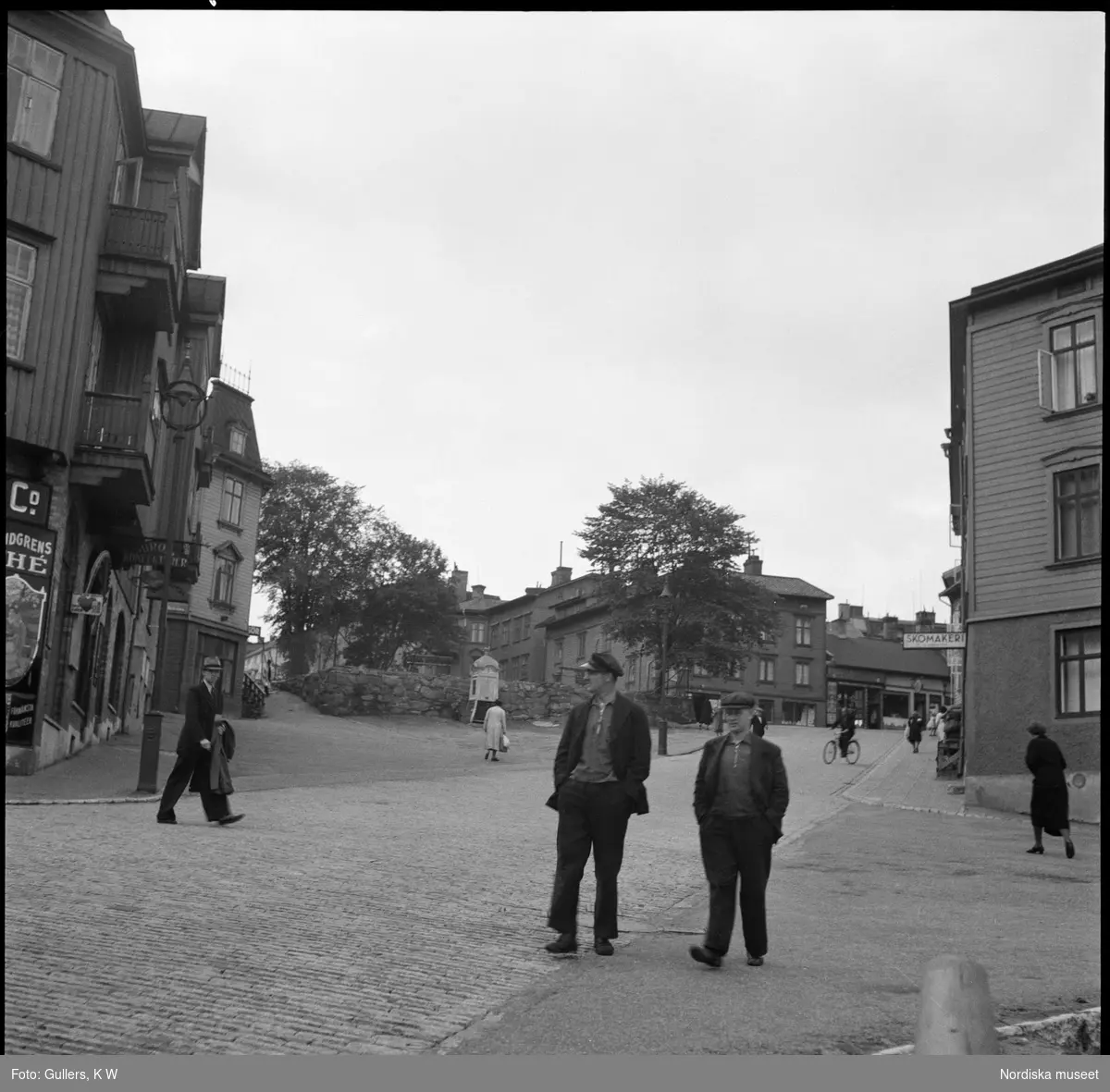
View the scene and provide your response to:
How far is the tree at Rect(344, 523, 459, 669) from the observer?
2655 inches

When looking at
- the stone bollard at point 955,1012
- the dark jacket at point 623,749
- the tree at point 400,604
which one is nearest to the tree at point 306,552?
the tree at point 400,604

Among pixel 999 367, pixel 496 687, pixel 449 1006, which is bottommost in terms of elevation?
pixel 449 1006

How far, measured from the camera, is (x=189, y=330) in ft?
92.2

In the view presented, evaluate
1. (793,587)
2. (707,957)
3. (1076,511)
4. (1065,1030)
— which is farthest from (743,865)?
(793,587)

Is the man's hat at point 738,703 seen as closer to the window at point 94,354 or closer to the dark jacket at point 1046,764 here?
the dark jacket at point 1046,764

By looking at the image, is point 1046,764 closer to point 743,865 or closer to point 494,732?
point 743,865

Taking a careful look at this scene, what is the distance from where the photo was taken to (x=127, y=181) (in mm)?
21219

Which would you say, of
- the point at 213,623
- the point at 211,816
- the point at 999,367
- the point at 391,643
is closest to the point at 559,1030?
the point at 211,816

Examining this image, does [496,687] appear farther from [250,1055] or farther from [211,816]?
[250,1055]

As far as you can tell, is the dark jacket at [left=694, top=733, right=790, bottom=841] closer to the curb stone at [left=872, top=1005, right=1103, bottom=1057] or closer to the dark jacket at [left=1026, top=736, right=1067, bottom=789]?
the curb stone at [left=872, top=1005, right=1103, bottom=1057]

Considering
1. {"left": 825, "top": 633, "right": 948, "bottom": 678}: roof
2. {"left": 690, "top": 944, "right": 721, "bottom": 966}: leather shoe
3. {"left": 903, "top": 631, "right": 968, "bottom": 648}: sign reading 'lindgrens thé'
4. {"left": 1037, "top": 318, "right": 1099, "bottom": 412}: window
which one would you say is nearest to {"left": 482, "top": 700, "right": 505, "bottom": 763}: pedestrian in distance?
{"left": 903, "top": 631, "right": 968, "bottom": 648}: sign reading 'lindgrens thé'

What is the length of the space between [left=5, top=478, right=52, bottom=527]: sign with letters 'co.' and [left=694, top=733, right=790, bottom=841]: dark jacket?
38.4 feet

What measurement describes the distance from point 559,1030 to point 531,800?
15032 millimetres

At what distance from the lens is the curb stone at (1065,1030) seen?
5645 mm
